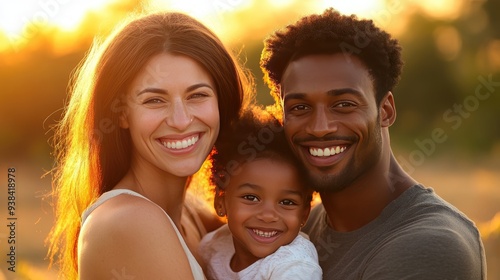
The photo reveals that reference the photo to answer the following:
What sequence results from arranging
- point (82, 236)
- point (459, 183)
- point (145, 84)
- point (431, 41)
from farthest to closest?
point (431, 41) → point (459, 183) → point (145, 84) → point (82, 236)

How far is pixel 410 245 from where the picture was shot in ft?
9.86

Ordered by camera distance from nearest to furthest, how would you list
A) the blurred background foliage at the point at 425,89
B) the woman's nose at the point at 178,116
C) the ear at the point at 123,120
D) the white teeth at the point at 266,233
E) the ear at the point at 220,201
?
the woman's nose at the point at 178,116 < the ear at the point at 123,120 < the white teeth at the point at 266,233 < the ear at the point at 220,201 < the blurred background foliage at the point at 425,89

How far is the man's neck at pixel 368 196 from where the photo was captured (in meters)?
3.62

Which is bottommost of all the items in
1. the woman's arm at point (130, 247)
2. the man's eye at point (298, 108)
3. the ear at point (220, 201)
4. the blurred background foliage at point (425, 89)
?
the blurred background foliage at point (425, 89)

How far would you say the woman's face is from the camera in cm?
342

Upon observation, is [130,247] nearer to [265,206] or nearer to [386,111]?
[265,206]

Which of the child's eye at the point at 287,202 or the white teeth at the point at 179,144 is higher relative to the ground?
the white teeth at the point at 179,144

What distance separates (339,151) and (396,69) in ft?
1.97

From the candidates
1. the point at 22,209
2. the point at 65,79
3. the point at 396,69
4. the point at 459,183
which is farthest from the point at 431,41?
the point at 396,69

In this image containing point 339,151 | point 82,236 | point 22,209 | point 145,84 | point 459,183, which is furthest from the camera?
point 459,183

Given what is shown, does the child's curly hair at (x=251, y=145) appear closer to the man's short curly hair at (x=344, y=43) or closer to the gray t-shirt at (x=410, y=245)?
the man's short curly hair at (x=344, y=43)

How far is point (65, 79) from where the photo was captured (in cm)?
1456

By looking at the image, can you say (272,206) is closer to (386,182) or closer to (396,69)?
(386,182)

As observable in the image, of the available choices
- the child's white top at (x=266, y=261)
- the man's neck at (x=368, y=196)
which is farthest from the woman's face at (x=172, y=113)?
the man's neck at (x=368, y=196)
